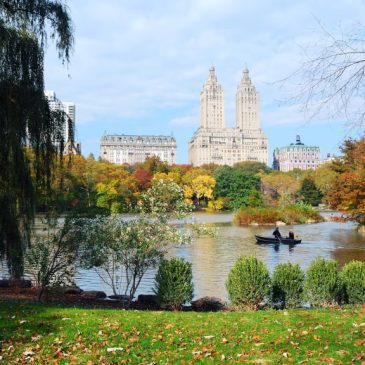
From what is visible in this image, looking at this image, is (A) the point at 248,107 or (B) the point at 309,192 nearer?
(B) the point at 309,192

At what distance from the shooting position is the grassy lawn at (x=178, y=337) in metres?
5.96

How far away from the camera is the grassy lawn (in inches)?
235

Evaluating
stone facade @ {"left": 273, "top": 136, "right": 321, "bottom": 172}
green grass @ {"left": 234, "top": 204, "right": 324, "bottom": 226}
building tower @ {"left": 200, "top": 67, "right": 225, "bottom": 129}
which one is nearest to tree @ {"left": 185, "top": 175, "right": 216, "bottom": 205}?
green grass @ {"left": 234, "top": 204, "right": 324, "bottom": 226}

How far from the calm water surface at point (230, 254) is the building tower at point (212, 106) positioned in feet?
471

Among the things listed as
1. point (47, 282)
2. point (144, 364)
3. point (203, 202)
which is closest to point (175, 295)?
point (47, 282)

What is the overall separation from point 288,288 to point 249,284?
110cm

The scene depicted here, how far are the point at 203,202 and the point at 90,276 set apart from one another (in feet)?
205

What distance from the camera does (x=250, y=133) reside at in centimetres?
17938

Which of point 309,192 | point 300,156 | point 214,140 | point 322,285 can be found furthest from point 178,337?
point 300,156

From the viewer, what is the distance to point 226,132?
176 meters

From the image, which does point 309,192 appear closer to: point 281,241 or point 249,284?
point 281,241

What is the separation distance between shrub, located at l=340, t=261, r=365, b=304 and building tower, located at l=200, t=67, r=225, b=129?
6624 inches

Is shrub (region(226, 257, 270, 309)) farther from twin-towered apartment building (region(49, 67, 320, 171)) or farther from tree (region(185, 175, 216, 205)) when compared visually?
twin-towered apartment building (region(49, 67, 320, 171))

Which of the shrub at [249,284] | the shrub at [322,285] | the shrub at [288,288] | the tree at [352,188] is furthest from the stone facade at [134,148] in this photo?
the shrub at [249,284]
